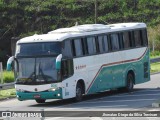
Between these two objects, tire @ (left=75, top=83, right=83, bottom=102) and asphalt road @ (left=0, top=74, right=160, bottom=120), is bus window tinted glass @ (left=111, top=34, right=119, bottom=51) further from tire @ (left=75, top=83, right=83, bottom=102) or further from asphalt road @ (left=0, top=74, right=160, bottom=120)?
tire @ (left=75, top=83, right=83, bottom=102)

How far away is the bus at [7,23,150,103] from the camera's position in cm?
2494

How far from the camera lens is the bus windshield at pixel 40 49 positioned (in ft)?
81.9

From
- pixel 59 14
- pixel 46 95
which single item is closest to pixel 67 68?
pixel 46 95

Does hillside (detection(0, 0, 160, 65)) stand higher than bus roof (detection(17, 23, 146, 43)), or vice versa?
bus roof (detection(17, 23, 146, 43))

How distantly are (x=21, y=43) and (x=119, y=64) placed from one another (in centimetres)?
558

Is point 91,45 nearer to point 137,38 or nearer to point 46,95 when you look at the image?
point 46,95

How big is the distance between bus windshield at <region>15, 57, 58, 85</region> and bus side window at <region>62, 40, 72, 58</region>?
0.63 m

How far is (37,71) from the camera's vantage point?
2495cm

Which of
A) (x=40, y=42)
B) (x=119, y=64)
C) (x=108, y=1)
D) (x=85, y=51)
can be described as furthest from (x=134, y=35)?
(x=108, y=1)

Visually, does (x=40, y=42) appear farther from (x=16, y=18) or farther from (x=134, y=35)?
(x=16, y=18)

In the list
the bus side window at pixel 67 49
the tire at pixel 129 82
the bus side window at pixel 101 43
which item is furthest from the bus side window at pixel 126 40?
the bus side window at pixel 67 49

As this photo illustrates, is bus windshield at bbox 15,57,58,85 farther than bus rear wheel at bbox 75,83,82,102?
No

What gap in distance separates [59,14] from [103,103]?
142 feet

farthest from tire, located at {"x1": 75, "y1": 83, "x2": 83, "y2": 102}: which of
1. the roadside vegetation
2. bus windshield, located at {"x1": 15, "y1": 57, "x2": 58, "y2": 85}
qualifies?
the roadside vegetation
